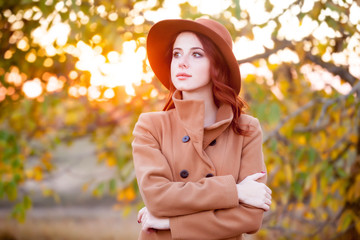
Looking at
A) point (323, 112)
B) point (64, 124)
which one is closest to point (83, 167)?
point (64, 124)

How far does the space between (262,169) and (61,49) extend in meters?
2.37

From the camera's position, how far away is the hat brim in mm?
1756

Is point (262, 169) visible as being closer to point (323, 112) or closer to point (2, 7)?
point (323, 112)

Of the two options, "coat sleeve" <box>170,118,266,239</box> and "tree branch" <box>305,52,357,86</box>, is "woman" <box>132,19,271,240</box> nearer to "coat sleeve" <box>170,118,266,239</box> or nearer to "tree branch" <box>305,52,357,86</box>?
"coat sleeve" <box>170,118,266,239</box>

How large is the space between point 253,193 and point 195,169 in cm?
25

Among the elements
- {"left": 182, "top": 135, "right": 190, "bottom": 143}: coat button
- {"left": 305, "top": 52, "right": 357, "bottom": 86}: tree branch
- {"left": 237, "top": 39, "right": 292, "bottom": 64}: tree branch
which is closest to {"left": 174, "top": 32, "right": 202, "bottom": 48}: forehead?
{"left": 182, "top": 135, "right": 190, "bottom": 143}: coat button

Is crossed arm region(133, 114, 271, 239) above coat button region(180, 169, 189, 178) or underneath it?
underneath

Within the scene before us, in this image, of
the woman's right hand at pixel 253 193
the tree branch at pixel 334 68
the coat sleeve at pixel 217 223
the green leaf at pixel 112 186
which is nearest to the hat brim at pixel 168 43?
the woman's right hand at pixel 253 193

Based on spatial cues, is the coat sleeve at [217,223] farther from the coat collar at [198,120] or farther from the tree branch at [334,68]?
the tree branch at [334,68]

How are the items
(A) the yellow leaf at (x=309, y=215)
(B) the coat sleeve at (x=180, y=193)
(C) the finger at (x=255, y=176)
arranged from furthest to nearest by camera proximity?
(A) the yellow leaf at (x=309, y=215)
(C) the finger at (x=255, y=176)
(B) the coat sleeve at (x=180, y=193)

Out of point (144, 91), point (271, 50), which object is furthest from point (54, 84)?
point (271, 50)

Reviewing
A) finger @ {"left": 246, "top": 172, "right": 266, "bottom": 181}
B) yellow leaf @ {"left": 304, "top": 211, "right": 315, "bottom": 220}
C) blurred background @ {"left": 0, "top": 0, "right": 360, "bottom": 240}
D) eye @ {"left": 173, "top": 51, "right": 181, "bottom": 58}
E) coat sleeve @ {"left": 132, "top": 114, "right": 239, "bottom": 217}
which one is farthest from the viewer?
yellow leaf @ {"left": 304, "top": 211, "right": 315, "bottom": 220}

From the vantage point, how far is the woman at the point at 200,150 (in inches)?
62.7

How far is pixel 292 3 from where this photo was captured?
2.82 meters
